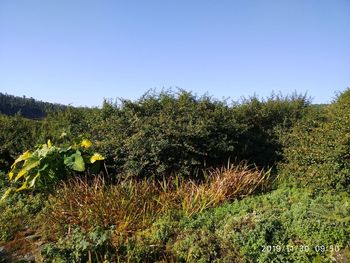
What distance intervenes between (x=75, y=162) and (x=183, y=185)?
214cm

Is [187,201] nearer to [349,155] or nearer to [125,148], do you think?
[125,148]

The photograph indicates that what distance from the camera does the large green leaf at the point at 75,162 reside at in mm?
7039

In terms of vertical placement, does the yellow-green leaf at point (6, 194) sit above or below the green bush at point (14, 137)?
below

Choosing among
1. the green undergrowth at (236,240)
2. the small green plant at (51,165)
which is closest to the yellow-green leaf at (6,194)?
the small green plant at (51,165)

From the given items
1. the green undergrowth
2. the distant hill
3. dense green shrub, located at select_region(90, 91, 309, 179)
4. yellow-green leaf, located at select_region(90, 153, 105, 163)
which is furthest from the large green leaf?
the distant hill

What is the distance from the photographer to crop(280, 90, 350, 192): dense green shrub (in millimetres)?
6215

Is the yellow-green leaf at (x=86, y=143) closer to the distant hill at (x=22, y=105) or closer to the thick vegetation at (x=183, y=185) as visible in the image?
the thick vegetation at (x=183, y=185)

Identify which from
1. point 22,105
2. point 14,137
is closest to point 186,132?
point 14,137

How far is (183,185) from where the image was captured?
22.7 ft

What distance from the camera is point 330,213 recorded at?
4.86m

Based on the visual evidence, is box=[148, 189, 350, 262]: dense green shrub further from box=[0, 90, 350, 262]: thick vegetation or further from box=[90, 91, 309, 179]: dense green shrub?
box=[90, 91, 309, 179]: dense green shrub

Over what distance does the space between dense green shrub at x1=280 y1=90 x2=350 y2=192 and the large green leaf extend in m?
3.96

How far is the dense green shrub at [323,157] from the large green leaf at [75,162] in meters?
3.96

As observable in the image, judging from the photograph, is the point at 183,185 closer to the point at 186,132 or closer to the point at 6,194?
the point at 186,132
